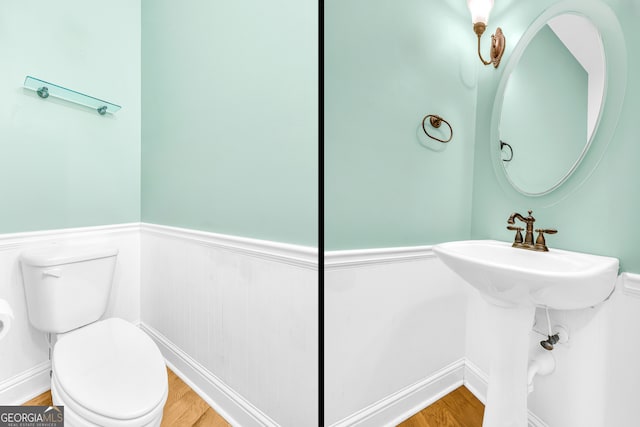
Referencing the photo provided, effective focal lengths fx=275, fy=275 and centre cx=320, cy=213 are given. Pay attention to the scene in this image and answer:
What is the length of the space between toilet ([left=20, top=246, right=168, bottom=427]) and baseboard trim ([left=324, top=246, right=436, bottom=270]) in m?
0.79

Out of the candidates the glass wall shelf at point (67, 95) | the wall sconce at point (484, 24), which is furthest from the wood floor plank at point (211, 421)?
the glass wall shelf at point (67, 95)

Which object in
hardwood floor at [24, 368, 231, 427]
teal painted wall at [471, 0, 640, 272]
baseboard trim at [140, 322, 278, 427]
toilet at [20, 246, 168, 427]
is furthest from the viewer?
hardwood floor at [24, 368, 231, 427]

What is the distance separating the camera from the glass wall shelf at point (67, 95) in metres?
1.11

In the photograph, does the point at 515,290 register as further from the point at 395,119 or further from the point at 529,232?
the point at 395,119

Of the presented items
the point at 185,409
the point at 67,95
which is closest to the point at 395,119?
the point at 185,409

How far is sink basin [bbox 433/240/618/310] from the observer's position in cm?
23

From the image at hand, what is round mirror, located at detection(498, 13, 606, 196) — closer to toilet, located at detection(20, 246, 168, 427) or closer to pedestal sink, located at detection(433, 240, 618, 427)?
pedestal sink, located at detection(433, 240, 618, 427)

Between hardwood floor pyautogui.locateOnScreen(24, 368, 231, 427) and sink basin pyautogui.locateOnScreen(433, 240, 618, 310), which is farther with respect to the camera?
hardwood floor pyautogui.locateOnScreen(24, 368, 231, 427)

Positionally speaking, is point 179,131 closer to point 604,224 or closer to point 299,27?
point 299,27

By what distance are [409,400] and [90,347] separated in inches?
44.9

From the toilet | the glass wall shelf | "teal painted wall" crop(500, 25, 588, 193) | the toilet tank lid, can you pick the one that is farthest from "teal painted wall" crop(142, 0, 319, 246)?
"teal painted wall" crop(500, 25, 588, 193)

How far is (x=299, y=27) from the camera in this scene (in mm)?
762

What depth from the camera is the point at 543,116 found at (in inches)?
10.8

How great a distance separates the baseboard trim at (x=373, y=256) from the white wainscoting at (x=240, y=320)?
0.31 meters
